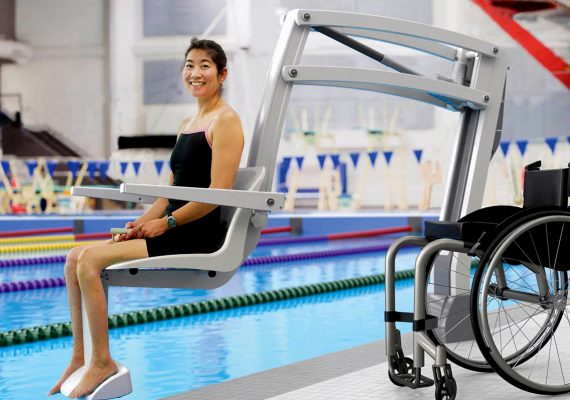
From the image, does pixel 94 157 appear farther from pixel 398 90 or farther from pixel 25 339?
pixel 398 90

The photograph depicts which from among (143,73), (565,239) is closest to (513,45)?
(143,73)

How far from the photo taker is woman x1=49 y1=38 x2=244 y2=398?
2654mm

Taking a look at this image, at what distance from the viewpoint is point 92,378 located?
265cm

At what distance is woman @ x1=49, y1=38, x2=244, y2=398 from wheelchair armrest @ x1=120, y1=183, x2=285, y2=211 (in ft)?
0.35

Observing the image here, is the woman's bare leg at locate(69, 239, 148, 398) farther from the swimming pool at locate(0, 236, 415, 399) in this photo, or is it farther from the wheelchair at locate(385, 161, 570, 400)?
the wheelchair at locate(385, 161, 570, 400)

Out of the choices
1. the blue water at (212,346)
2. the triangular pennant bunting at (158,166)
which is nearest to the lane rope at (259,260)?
the blue water at (212,346)

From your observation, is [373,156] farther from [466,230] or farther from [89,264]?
[89,264]

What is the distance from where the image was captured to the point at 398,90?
3.47 metres

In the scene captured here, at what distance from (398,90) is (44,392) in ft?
5.93

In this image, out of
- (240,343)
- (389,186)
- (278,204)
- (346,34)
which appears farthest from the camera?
(389,186)

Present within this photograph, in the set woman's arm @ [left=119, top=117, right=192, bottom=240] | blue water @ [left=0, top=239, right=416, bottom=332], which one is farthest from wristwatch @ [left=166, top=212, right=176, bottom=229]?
blue water @ [left=0, top=239, right=416, bottom=332]

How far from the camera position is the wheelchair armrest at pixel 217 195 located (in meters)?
2.57

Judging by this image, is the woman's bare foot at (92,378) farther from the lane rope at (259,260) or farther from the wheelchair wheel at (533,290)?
the lane rope at (259,260)

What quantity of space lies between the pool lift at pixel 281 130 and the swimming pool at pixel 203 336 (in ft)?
2.84
